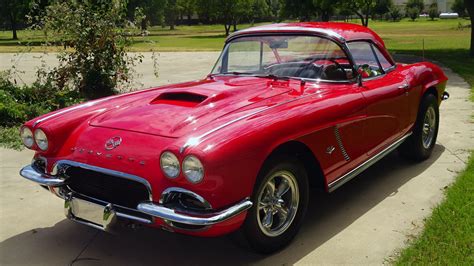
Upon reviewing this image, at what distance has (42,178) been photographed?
3.25 metres

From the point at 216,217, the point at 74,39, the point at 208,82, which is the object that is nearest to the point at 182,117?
the point at 216,217

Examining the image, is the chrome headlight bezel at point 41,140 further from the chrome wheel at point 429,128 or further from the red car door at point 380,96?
the chrome wheel at point 429,128

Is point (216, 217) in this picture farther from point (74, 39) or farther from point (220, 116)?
point (74, 39)

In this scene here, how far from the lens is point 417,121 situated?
498cm

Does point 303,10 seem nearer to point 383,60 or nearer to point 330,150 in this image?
point 383,60

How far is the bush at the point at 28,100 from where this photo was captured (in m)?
7.03

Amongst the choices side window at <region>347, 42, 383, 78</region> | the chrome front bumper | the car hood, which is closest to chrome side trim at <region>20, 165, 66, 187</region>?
the chrome front bumper

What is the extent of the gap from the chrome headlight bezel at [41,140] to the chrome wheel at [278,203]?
1.62m

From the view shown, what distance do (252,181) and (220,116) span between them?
550 mm

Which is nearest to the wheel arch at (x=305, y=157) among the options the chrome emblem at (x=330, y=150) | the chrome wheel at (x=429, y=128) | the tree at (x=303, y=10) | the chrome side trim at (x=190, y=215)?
the chrome emblem at (x=330, y=150)

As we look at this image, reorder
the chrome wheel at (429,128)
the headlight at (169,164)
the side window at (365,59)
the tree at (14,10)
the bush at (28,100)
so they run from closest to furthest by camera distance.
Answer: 1. the headlight at (169,164)
2. the side window at (365,59)
3. the chrome wheel at (429,128)
4. the bush at (28,100)
5. the tree at (14,10)

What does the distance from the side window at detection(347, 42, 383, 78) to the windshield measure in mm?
241

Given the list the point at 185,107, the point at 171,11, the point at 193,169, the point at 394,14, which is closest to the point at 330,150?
the point at 185,107

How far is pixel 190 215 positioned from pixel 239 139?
532 millimetres
